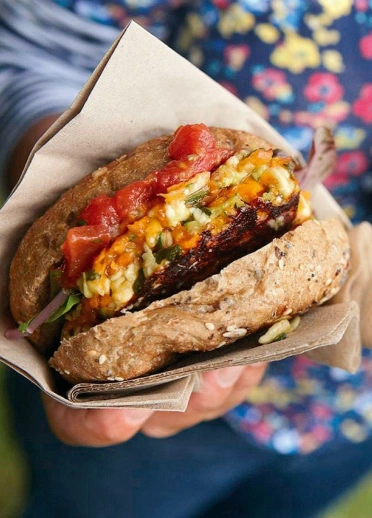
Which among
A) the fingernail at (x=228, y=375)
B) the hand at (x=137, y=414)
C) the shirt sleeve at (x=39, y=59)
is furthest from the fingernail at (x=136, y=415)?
the shirt sleeve at (x=39, y=59)

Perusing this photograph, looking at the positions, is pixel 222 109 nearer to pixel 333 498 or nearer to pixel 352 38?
pixel 352 38

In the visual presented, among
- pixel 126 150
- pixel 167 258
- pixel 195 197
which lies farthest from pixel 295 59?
pixel 167 258

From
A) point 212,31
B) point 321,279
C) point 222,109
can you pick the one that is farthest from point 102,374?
point 212,31

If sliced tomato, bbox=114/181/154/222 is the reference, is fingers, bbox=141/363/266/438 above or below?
below

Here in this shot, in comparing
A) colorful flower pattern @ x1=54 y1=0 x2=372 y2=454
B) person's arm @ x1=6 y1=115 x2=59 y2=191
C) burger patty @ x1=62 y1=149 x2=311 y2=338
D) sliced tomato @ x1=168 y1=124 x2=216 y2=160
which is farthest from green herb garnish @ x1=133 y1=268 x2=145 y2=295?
colorful flower pattern @ x1=54 y1=0 x2=372 y2=454

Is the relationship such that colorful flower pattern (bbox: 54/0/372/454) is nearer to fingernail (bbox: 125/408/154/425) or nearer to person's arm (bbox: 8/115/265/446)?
person's arm (bbox: 8/115/265/446)

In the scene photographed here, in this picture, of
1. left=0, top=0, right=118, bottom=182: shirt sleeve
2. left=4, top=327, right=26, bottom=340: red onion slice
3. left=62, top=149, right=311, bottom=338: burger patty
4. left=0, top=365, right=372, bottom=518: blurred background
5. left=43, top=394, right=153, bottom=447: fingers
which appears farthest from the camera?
left=0, top=365, right=372, bottom=518: blurred background

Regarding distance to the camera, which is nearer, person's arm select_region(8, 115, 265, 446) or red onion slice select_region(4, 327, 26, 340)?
red onion slice select_region(4, 327, 26, 340)
